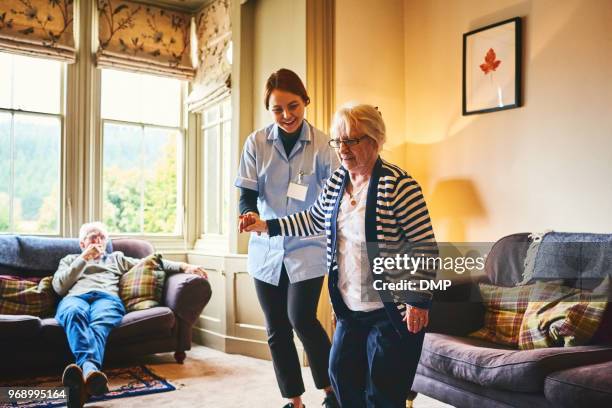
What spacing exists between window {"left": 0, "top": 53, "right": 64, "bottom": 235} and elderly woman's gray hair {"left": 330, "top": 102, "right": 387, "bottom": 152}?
11.1 feet

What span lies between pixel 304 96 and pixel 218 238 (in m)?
2.58

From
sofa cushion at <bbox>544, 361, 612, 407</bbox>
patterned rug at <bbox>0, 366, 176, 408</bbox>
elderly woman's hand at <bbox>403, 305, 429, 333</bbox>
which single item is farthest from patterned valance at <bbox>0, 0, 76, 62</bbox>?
sofa cushion at <bbox>544, 361, 612, 407</bbox>

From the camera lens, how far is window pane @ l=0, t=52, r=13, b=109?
168 inches

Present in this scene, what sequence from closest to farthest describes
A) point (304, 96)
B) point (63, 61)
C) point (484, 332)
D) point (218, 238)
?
point (304, 96), point (484, 332), point (63, 61), point (218, 238)

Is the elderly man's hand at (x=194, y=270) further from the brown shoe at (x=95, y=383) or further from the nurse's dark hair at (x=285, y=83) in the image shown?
the nurse's dark hair at (x=285, y=83)

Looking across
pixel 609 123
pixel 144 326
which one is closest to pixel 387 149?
pixel 609 123

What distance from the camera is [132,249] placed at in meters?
4.19

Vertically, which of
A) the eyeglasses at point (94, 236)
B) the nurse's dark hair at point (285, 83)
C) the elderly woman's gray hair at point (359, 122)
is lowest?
the eyeglasses at point (94, 236)

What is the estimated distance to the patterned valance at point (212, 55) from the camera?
450 centimetres

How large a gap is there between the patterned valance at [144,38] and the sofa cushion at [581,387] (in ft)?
12.9

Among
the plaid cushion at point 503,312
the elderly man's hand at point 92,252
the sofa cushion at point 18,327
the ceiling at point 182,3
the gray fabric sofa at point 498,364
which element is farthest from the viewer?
the ceiling at point 182,3

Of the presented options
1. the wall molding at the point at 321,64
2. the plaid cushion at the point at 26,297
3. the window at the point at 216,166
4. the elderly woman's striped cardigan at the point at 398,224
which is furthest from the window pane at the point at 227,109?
the elderly woman's striped cardigan at the point at 398,224

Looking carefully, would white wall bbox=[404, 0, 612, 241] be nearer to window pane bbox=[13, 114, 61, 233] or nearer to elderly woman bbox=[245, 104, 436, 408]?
elderly woman bbox=[245, 104, 436, 408]

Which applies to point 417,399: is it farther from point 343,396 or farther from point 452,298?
point 343,396
